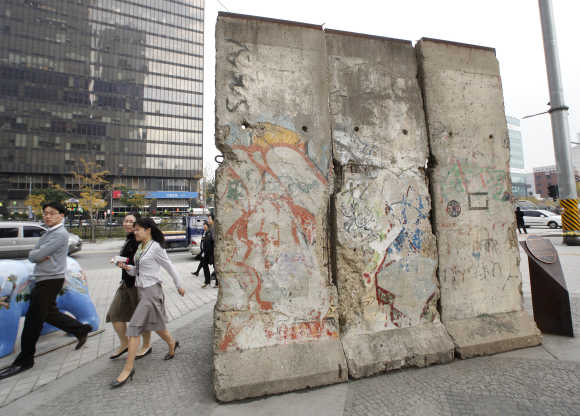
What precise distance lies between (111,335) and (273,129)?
147 inches

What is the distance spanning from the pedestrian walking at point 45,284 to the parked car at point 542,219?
86.4 ft

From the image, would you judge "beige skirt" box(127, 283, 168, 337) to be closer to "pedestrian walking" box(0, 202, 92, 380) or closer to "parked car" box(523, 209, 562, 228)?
"pedestrian walking" box(0, 202, 92, 380)

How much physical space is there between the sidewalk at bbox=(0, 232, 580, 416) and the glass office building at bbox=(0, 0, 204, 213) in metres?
59.0

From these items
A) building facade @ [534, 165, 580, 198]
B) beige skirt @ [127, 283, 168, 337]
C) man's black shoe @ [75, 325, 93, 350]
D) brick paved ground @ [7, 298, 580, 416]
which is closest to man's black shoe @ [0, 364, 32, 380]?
man's black shoe @ [75, 325, 93, 350]

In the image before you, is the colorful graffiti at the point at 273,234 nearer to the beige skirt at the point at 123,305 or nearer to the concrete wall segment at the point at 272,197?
the concrete wall segment at the point at 272,197

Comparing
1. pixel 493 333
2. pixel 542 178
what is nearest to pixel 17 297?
pixel 493 333

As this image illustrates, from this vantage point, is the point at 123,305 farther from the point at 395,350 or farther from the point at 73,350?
the point at 395,350

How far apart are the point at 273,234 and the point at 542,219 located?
982 inches

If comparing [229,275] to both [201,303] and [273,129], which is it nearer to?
[273,129]

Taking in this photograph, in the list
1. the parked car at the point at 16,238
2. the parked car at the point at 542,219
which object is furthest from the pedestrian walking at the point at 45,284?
the parked car at the point at 542,219

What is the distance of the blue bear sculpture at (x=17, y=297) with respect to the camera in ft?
11.1

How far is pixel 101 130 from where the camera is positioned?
55844 mm

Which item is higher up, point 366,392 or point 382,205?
point 382,205

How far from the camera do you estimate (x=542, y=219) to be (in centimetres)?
2022
